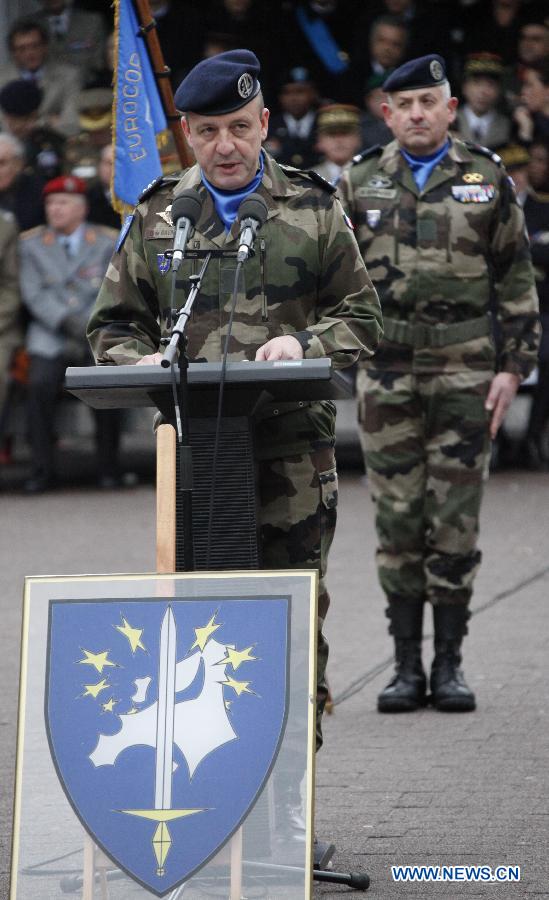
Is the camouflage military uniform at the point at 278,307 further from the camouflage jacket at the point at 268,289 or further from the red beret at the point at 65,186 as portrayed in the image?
the red beret at the point at 65,186

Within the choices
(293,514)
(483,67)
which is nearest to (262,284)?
(293,514)

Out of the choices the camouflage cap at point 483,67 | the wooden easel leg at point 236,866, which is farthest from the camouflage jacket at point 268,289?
the camouflage cap at point 483,67

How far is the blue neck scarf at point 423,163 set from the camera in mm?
6898

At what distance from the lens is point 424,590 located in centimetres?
712

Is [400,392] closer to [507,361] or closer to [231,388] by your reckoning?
[507,361]

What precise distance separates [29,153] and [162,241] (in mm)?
10117

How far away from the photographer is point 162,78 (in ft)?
22.2

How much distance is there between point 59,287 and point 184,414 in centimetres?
938

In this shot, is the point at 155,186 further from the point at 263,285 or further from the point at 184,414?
the point at 184,414

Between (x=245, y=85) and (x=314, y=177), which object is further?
(x=314, y=177)

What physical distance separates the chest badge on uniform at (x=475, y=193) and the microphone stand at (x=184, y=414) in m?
2.68

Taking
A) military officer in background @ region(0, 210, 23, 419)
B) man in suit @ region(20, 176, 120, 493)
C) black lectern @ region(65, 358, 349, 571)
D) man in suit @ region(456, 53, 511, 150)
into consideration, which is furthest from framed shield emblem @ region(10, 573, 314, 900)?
man in suit @ region(456, 53, 511, 150)

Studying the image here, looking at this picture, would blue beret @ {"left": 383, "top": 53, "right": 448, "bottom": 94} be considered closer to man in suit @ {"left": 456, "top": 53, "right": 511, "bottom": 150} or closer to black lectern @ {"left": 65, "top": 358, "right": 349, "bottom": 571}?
black lectern @ {"left": 65, "top": 358, "right": 349, "bottom": 571}

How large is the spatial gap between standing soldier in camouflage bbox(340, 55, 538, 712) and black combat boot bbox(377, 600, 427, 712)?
0.08 feet
